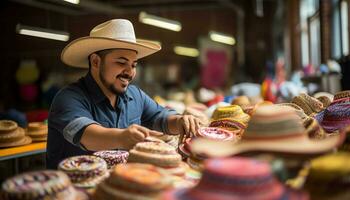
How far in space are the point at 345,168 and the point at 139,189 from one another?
70 cm

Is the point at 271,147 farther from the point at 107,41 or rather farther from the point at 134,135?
the point at 107,41

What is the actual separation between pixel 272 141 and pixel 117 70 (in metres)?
1.42

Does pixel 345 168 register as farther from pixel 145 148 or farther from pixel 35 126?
pixel 35 126

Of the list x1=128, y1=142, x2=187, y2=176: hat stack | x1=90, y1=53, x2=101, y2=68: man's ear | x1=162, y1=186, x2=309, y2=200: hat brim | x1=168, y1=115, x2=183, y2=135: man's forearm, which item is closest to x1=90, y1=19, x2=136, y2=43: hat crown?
x1=90, y1=53, x2=101, y2=68: man's ear

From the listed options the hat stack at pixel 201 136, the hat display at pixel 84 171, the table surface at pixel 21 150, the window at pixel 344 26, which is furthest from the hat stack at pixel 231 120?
the window at pixel 344 26

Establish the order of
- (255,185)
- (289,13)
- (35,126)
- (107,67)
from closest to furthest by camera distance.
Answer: (255,185) < (107,67) < (35,126) < (289,13)

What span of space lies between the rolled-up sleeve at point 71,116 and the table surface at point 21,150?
195 centimetres

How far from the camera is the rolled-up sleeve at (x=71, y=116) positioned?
6.86 ft

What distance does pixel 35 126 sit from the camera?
16.3 feet

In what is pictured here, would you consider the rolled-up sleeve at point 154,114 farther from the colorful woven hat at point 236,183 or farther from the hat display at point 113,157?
the colorful woven hat at point 236,183

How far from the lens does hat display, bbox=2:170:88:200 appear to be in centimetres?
133

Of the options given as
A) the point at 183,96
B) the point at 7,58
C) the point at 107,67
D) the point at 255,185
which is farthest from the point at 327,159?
the point at 7,58

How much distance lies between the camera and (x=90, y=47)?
2.68 metres

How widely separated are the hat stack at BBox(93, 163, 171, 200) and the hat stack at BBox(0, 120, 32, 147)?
317cm
